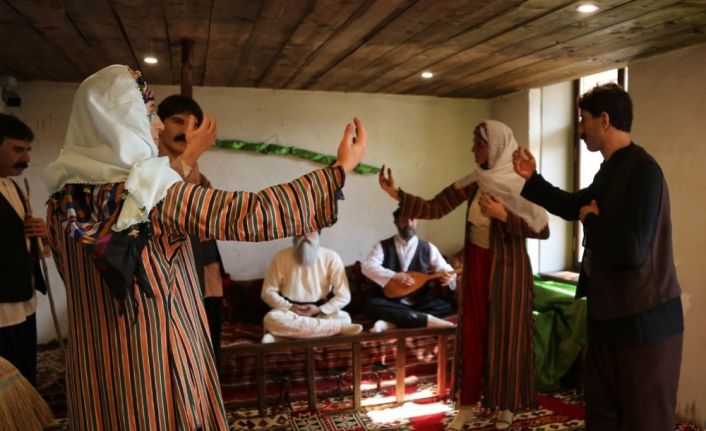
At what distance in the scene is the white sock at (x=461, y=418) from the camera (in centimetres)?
296

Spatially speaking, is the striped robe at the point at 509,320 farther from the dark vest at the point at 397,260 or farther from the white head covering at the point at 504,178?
the dark vest at the point at 397,260

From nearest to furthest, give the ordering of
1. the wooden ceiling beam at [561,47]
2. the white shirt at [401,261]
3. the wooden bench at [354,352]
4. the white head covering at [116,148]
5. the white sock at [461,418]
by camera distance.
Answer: the white head covering at [116,148] → the wooden ceiling beam at [561,47] → the white sock at [461,418] → the wooden bench at [354,352] → the white shirt at [401,261]

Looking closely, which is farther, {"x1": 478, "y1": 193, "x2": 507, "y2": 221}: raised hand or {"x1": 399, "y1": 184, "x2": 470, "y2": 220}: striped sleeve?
{"x1": 399, "y1": 184, "x2": 470, "y2": 220}: striped sleeve

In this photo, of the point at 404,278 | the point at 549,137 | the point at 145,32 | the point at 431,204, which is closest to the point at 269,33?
the point at 145,32

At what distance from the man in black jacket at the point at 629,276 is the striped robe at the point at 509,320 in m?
0.72

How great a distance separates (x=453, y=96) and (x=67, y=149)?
417 cm

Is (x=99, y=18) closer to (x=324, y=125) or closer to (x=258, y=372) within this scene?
(x=258, y=372)

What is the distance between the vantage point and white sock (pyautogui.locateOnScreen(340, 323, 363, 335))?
3.53 meters

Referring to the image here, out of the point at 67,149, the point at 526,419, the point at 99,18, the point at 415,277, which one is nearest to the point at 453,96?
the point at 415,277

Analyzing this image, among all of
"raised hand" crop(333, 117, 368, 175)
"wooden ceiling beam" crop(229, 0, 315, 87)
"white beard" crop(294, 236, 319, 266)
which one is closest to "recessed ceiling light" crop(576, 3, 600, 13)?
"wooden ceiling beam" crop(229, 0, 315, 87)

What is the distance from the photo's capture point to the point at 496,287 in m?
2.85

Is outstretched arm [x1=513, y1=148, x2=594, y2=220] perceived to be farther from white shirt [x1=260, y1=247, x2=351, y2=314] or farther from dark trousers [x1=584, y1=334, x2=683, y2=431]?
white shirt [x1=260, y1=247, x2=351, y2=314]

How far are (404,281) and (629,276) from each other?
2.15 m

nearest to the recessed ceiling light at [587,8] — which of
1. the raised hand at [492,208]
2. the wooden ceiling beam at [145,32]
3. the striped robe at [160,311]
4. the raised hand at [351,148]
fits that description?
the raised hand at [492,208]
